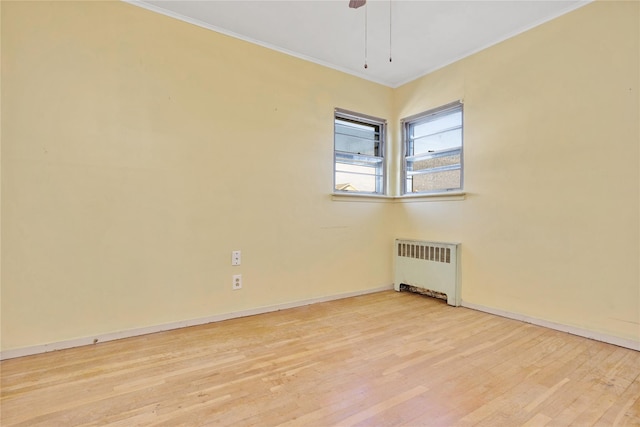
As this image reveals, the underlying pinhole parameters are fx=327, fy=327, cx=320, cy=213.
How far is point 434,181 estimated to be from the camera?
3.57m

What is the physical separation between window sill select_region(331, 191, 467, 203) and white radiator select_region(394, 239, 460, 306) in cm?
46

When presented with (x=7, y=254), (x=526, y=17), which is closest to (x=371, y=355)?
(x=7, y=254)

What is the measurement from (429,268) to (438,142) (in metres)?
1.35

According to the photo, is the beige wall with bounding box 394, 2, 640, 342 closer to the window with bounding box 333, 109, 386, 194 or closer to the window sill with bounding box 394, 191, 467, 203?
the window sill with bounding box 394, 191, 467, 203

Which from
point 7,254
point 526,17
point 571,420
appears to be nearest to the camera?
point 571,420

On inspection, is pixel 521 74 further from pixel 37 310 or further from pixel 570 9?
pixel 37 310

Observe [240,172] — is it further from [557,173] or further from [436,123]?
[557,173]

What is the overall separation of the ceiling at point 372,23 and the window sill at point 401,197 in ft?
4.44

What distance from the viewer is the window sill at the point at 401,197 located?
3.26 m

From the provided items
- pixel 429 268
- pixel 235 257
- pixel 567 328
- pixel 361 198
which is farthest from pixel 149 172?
pixel 567 328

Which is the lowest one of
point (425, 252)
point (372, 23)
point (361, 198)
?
point (425, 252)

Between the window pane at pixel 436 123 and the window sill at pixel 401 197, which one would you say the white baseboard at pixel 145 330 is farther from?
the window pane at pixel 436 123

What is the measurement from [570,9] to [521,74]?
504mm

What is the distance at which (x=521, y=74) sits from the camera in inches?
109
